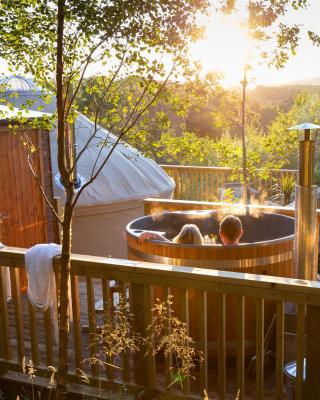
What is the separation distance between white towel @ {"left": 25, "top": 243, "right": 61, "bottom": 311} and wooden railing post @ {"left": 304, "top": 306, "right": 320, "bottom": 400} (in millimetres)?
1475

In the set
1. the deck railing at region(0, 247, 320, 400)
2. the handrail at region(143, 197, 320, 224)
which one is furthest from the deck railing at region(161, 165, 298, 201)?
the deck railing at region(0, 247, 320, 400)

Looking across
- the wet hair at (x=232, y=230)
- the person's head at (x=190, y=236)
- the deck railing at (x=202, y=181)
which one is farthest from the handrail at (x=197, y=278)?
the deck railing at (x=202, y=181)

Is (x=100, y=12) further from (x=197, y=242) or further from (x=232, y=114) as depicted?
(x=232, y=114)

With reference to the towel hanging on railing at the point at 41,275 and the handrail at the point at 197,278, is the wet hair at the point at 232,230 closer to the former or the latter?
the handrail at the point at 197,278

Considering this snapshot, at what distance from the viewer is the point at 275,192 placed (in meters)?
11.2

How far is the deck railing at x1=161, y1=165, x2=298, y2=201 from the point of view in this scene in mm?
10781

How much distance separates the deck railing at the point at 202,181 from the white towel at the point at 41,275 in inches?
296

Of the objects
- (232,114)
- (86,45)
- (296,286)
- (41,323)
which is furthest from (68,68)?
(232,114)

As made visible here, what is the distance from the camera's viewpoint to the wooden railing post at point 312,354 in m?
2.69

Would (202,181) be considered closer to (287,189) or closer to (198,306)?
(287,189)

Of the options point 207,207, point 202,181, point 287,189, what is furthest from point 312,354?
point 202,181

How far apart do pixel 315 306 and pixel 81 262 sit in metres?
1.30

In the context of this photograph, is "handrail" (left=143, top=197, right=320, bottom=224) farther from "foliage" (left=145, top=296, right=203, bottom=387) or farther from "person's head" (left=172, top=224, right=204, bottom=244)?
"foliage" (left=145, top=296, right=203, bottom=387)

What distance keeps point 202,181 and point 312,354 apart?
27.1 ft
